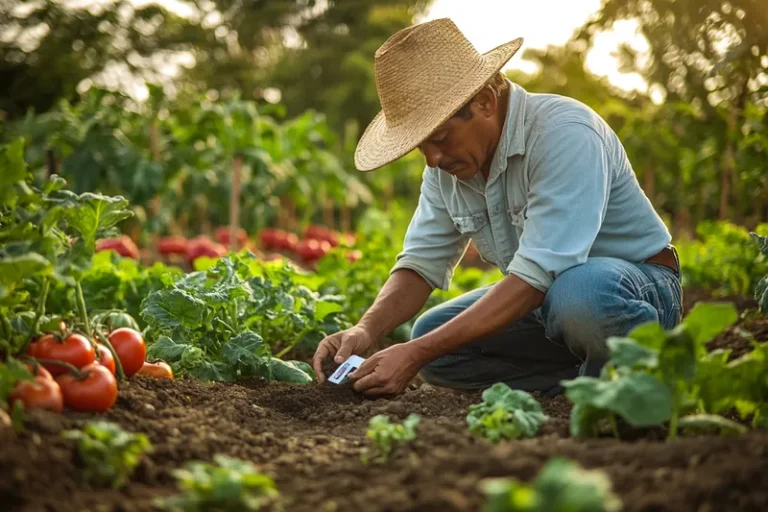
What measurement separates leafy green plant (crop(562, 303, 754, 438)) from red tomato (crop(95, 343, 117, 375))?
4.92 ft

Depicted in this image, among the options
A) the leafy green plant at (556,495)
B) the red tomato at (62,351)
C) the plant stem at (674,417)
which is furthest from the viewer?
the red tomato at (62,351)

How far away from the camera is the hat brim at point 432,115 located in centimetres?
310

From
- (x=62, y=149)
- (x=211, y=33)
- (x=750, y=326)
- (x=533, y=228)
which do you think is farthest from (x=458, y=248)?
(x=211, y=33)

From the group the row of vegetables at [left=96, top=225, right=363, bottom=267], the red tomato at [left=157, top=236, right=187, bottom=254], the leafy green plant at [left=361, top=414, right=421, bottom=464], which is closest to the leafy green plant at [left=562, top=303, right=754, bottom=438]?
the leafy green plant at [left=361, top=414, right=421, bottom=464]

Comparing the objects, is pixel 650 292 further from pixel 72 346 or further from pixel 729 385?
pixel 72 346

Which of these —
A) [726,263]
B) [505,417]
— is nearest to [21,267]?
[505,417]

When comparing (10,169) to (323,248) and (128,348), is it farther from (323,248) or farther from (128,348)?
(323,248)

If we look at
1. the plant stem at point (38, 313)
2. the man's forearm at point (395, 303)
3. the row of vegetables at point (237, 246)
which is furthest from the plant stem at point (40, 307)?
the row of vegetables at point (237, 246)

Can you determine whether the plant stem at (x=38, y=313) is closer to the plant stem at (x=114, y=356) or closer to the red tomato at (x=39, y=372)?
the red tomato at (x=39, y=372)

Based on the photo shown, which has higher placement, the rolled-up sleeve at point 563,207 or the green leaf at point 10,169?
the green leaf at point 10,169

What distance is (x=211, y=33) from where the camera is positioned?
56.5ft

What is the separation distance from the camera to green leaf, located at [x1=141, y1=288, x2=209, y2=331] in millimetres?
3361

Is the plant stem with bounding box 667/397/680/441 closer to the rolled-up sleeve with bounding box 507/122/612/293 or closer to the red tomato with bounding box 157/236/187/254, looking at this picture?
the rolled-up sleeve with bounding box 507/122/612/293

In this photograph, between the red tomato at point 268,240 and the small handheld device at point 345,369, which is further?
the red tomato at point 268,240
